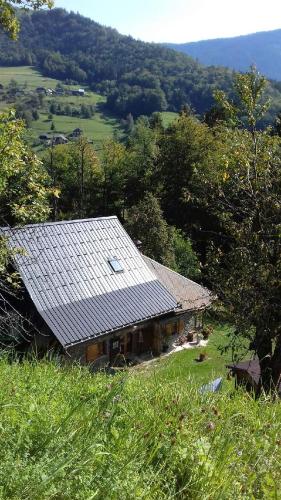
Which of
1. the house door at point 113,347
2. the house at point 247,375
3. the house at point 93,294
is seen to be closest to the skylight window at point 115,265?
the house at point 93,294

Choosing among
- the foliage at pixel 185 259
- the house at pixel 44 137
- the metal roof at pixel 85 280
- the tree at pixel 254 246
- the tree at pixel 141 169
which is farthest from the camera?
the house at pixel 44 137

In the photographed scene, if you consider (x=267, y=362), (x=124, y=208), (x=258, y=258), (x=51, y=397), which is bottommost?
(x=124, y=208)

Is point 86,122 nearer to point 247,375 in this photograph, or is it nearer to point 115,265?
point 115,265

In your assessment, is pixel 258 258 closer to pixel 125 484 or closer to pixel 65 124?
pixel 125 484

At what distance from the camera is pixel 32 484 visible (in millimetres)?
2852

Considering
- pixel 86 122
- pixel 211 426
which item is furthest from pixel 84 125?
pixel 211 426

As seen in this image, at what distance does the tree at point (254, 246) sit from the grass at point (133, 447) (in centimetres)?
508

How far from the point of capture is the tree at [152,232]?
33.9 m

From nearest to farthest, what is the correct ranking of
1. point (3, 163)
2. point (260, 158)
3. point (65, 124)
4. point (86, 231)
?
1. point (3, 163)
2. point (260, 158)
3. point (86, 231)
4. point (65, 124)

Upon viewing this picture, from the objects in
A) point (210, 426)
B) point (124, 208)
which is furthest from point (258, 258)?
point (124, 208)

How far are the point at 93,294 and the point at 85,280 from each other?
0.75 m

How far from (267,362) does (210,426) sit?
270 inches

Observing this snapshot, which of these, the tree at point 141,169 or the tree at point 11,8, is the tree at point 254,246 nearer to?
Answer: the tree at point 11,8

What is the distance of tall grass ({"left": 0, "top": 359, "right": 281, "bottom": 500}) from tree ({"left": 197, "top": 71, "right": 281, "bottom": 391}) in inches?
203
